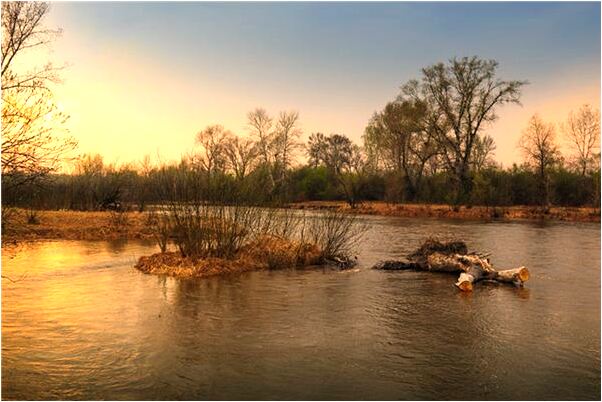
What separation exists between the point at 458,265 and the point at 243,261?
689 centimetres

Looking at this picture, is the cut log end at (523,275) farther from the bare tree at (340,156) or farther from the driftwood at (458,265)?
the bare tree at (340,156)

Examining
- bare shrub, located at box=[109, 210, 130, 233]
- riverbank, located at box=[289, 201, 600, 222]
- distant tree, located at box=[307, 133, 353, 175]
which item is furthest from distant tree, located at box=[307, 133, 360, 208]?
bare shrub, located at box=[109, 210, 130, 233]

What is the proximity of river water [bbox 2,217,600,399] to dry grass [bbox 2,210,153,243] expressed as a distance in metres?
8.65

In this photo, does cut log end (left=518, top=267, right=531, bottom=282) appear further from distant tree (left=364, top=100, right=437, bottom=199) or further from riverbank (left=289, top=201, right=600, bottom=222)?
distant tree (left=364, top=100, right=437, bottom=199)

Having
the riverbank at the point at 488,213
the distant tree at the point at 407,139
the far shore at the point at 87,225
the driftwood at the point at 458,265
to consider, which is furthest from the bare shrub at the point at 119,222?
the distant tree at the point at 407,139

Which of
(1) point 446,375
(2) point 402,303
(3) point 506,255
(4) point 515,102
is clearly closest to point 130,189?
(3) point 506,255

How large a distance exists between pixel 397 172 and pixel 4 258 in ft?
153

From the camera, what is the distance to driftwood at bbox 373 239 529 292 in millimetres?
14055

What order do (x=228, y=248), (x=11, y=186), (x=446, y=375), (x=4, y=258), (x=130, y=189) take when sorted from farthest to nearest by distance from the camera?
(x=130, y=189), (x=4, y=258), (x=228, y=248), (x=11, y=186), (x=446, y=375)

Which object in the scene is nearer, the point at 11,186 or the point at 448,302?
the point at 11,186

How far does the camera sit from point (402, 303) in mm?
11805

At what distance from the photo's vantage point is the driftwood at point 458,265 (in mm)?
14055

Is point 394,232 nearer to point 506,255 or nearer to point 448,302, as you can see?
point 506,255

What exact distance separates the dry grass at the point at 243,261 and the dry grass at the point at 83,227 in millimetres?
9304
